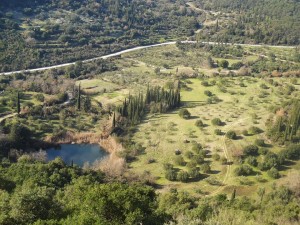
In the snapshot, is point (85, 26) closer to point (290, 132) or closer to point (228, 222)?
point (290, 132)

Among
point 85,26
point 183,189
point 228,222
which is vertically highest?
point 85,26

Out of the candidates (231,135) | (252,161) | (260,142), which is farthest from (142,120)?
(252,161)

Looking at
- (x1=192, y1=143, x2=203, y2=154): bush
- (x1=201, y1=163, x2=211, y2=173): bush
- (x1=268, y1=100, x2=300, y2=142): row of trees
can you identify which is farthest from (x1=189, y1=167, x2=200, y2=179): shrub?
(x1=268, y1=100, x2=300, y2=142): row of trees

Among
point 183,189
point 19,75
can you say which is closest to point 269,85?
point 183,189

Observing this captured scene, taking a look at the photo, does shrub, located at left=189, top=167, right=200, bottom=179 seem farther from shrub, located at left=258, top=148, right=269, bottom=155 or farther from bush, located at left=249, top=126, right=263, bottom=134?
bush, located at left=249, top=126, right=263, bottom=134

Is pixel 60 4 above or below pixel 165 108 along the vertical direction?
above

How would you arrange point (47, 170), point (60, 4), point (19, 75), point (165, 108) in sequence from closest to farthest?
point (47, 170)
point (165, 108)
point (19, 75)
point (60, 4)

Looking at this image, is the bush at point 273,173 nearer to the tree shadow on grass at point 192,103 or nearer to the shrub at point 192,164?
the shrub at point 192,164
